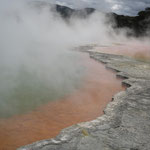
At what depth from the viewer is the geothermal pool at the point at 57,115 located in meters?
2.36

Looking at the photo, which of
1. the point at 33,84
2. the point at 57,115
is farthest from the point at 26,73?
the point at 57,115

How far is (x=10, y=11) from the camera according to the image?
10.1 metres

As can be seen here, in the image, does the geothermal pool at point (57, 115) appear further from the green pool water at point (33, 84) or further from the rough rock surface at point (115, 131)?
the rough rock surface at point (115, 131)

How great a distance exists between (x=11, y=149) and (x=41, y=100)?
1.30 meters

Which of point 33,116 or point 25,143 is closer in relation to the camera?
point 25,143

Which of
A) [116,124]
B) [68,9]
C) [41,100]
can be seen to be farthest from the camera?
[68,9]

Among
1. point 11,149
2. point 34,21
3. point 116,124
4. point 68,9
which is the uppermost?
point 68,9

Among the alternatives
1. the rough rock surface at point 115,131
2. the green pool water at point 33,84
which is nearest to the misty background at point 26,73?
the green pool water at point 33,84

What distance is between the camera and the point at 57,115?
9.50 feet

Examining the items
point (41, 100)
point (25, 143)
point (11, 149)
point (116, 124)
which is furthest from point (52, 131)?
point (41, 100)

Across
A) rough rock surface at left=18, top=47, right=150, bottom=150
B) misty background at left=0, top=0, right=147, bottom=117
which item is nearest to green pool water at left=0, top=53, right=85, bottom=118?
misty background at left=0, top=0, right=147, bottom=117

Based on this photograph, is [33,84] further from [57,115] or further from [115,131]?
[115,131]

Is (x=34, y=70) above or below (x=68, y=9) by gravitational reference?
Answer: below

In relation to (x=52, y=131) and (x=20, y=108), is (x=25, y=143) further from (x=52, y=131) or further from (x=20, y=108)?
(x=20, y=108)
